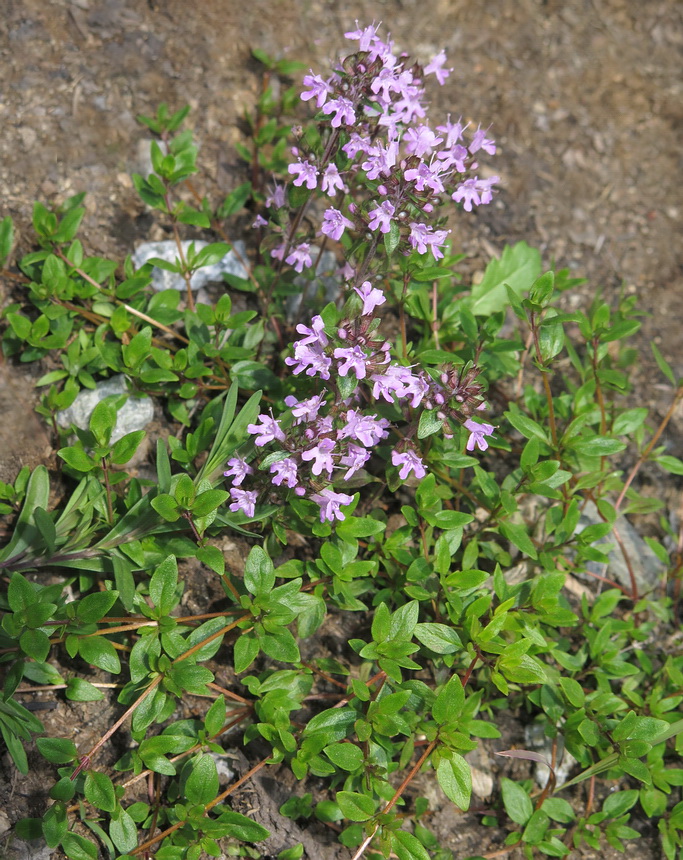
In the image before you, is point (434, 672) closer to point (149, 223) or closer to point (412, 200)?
point (412, 200)

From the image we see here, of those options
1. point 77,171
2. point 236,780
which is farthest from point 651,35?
point 236,780

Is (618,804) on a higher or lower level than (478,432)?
lower

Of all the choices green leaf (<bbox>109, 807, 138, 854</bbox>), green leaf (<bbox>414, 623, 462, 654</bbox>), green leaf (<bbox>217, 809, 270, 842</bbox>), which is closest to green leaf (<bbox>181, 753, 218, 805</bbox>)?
green leaf (<bbox>217, 809, 270, 842</bbox>)

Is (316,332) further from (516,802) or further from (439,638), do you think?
(516,802)

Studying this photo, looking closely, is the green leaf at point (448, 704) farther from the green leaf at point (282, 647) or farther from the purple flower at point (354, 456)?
the purple flower at point (354, 456)

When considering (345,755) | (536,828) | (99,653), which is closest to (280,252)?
(99,653)

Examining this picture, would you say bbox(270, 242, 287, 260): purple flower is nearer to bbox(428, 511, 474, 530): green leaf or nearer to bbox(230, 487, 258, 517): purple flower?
bbox(230, 487, 258, 517): purple flower
